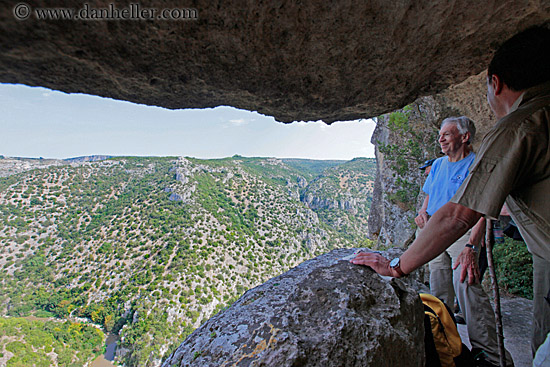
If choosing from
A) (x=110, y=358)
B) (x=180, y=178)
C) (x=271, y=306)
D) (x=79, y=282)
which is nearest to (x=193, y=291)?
(x=110, y=358)

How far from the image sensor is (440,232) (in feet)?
4.16

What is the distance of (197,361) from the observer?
1317 millimetres

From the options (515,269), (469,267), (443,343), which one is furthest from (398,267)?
(515,269)

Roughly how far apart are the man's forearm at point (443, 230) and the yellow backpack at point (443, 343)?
3.10 ft

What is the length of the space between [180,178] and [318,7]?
51.9 m

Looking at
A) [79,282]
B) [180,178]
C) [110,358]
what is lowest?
[110,358]

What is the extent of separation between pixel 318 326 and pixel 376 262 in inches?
29.5

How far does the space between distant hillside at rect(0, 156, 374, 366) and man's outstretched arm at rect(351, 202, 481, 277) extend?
36.9 metres

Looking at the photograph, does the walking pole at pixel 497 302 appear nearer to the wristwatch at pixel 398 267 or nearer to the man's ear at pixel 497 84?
the wristwatch at pixel 398 267

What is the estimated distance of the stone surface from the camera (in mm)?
1299

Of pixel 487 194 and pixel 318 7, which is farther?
pixel 318 7

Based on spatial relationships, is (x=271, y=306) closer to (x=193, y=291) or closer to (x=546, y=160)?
(x=546, y=160)

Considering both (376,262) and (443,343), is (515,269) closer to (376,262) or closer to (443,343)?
(443,343)

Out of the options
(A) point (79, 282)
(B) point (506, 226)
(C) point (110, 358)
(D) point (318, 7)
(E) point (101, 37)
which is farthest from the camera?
(A) point (79, 282)
